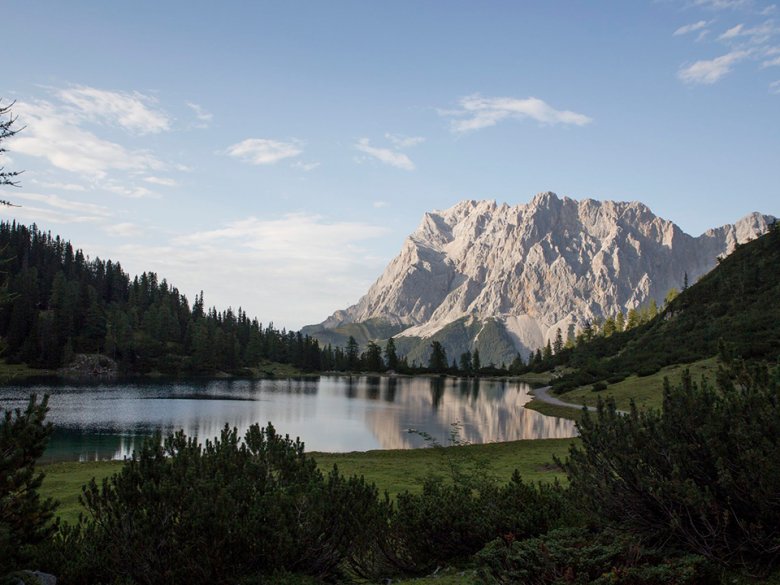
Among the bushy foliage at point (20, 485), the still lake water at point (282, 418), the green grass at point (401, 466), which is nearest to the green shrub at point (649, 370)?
the still lake water at point (282, 418)

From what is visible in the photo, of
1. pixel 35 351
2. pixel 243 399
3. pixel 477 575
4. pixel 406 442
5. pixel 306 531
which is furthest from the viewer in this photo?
pixel 35 351

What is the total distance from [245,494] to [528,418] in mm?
65752

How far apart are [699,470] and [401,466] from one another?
2627 centimetres

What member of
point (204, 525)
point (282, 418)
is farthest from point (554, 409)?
point (204, 525)

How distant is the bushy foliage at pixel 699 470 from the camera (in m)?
9.55

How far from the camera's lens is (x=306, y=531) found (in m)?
11.7

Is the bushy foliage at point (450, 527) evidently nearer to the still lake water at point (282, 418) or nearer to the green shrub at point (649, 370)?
the still lake water at point (282, 418)

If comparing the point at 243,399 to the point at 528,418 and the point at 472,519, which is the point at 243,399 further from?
the point at 472,519

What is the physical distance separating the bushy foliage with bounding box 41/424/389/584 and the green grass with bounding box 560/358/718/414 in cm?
5233

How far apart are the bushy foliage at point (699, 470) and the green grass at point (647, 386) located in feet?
166

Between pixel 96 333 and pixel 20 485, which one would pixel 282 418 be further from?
pixel 96 333

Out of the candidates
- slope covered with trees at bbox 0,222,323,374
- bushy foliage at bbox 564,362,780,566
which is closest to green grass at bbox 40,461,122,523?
bushy foliage at bbox 564,362,780,566

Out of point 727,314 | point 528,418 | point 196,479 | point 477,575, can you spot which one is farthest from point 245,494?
point 727,314

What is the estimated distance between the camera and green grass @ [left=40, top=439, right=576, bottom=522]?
26.4 meters
